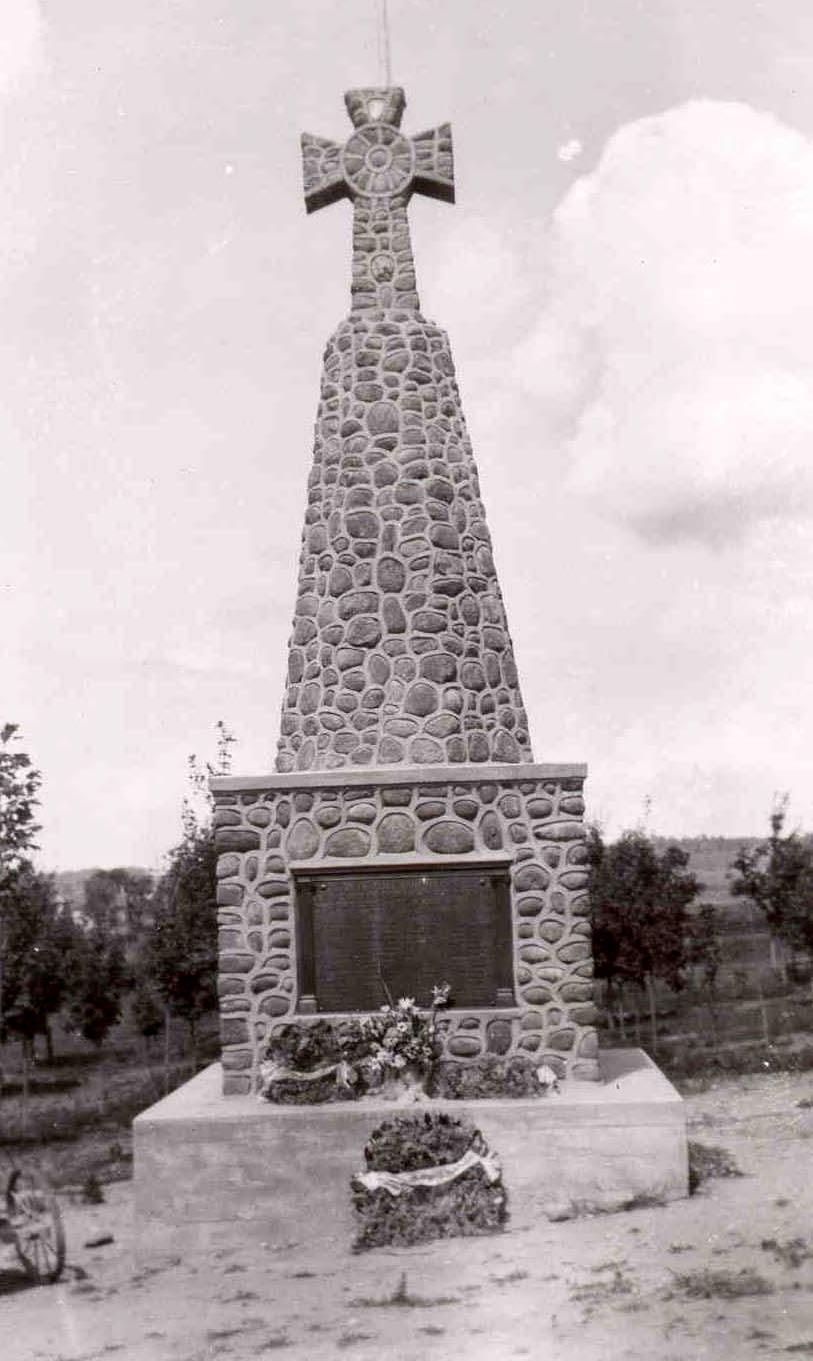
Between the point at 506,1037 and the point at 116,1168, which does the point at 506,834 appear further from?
the point at 116,1168

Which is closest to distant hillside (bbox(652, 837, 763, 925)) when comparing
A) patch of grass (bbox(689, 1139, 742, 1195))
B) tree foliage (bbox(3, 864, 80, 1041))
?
Result: tree foliage (bbox(3, 864, 80, 1041))

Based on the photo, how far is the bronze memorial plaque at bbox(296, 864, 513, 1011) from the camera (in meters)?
9.68

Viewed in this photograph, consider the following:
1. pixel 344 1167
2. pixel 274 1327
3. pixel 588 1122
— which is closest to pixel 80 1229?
pixel 344 1167

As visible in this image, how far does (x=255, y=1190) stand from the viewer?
8766 mm

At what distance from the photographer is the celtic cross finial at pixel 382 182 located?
36.6 ft

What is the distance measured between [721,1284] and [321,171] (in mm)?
9516

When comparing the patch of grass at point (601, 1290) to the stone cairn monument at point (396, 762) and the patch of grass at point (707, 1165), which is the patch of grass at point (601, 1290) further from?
the stone cairn monument at point (396, 762)

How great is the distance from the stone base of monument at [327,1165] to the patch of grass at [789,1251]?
4.55 feet

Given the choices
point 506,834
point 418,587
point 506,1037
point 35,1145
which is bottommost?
point 35,1145

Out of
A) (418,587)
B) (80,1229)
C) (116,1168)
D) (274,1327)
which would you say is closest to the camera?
(274,1327)

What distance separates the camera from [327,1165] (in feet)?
28.8

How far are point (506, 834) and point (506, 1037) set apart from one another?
62.5 inches

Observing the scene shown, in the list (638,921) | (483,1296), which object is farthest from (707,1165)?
(638,921)

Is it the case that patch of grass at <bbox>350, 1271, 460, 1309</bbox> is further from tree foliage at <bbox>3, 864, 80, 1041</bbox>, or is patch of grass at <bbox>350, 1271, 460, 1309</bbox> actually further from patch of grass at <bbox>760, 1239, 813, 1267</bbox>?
tree foliage at <bbox>3, 864, 80, 1041</bbox>
